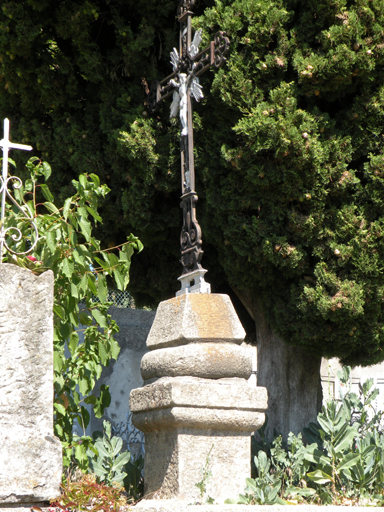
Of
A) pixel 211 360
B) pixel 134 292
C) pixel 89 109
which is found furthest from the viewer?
pixel 134 292

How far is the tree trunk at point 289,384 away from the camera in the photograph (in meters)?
5.43

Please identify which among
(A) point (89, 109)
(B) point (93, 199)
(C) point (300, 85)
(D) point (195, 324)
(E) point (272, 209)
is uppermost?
(A) point (89, 109)

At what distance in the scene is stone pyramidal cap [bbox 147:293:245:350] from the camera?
3271mm

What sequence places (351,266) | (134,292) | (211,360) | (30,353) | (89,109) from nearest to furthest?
(30,353) < (211,360) < (351,266) < (89,109) < (134,292)

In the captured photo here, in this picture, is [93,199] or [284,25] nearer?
[93,199]

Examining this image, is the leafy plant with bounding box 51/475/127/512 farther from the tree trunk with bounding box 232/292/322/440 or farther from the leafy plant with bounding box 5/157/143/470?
the tree trunk with bounding box 232/292/322/440

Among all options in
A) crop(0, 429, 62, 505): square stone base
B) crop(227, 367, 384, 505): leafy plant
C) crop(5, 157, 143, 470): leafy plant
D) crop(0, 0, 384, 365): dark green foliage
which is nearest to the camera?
crop(0, 429, 62, 505): square stone base

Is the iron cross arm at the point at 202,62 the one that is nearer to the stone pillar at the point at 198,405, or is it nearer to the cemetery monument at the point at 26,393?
the stone pillar at the point at 198,405

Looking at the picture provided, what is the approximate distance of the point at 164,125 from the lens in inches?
224

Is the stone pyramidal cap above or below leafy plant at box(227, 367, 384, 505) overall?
above

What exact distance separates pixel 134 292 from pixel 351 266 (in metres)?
Result: 2.70

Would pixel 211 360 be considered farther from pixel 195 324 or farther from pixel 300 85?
pixel 300 85

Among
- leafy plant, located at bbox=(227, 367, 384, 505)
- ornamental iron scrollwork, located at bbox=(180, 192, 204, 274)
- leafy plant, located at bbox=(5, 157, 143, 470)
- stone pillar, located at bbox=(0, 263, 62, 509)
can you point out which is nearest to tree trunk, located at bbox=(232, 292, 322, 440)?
ornamental iron scrollwork, located at bbox=(180, 192, 204, 274)

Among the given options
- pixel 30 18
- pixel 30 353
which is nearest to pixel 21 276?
pixel 30 353
